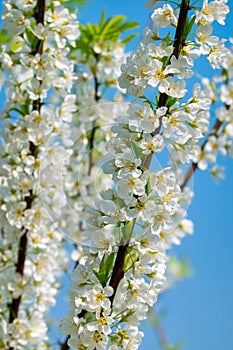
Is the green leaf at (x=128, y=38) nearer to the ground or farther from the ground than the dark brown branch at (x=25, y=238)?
farther from the ground

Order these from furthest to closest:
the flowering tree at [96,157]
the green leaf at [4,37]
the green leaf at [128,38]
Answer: the green leaf at [128,38], the green leaf at [4,37], the flowering tree at [96,157]

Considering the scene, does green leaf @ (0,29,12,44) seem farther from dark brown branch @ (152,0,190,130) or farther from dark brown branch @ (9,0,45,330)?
dark brown branch @ (152,0,190,130)

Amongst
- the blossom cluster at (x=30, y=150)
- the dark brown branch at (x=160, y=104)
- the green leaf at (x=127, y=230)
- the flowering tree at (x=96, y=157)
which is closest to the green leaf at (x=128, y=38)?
the flowering tree at (x=96, y=157)

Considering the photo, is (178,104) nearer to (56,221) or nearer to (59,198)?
(59,198)

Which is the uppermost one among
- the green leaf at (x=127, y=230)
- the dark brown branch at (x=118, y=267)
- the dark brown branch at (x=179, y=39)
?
the dark brown branch at (x=179, y=39)

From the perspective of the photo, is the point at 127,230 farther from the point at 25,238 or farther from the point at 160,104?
the point at 25,238

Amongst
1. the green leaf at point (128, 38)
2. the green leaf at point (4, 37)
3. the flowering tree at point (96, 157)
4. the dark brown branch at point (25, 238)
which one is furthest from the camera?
the green leaf at point (128, 38)

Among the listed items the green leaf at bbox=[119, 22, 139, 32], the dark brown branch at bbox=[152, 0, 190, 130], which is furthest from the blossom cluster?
the dark brown branch at bbox=[152, 0, 190, 130]

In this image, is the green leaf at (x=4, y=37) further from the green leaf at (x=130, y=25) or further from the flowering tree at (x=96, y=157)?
the green leaf at (x=130, y=25)

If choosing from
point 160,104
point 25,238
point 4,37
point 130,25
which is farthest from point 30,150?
point 160,104
